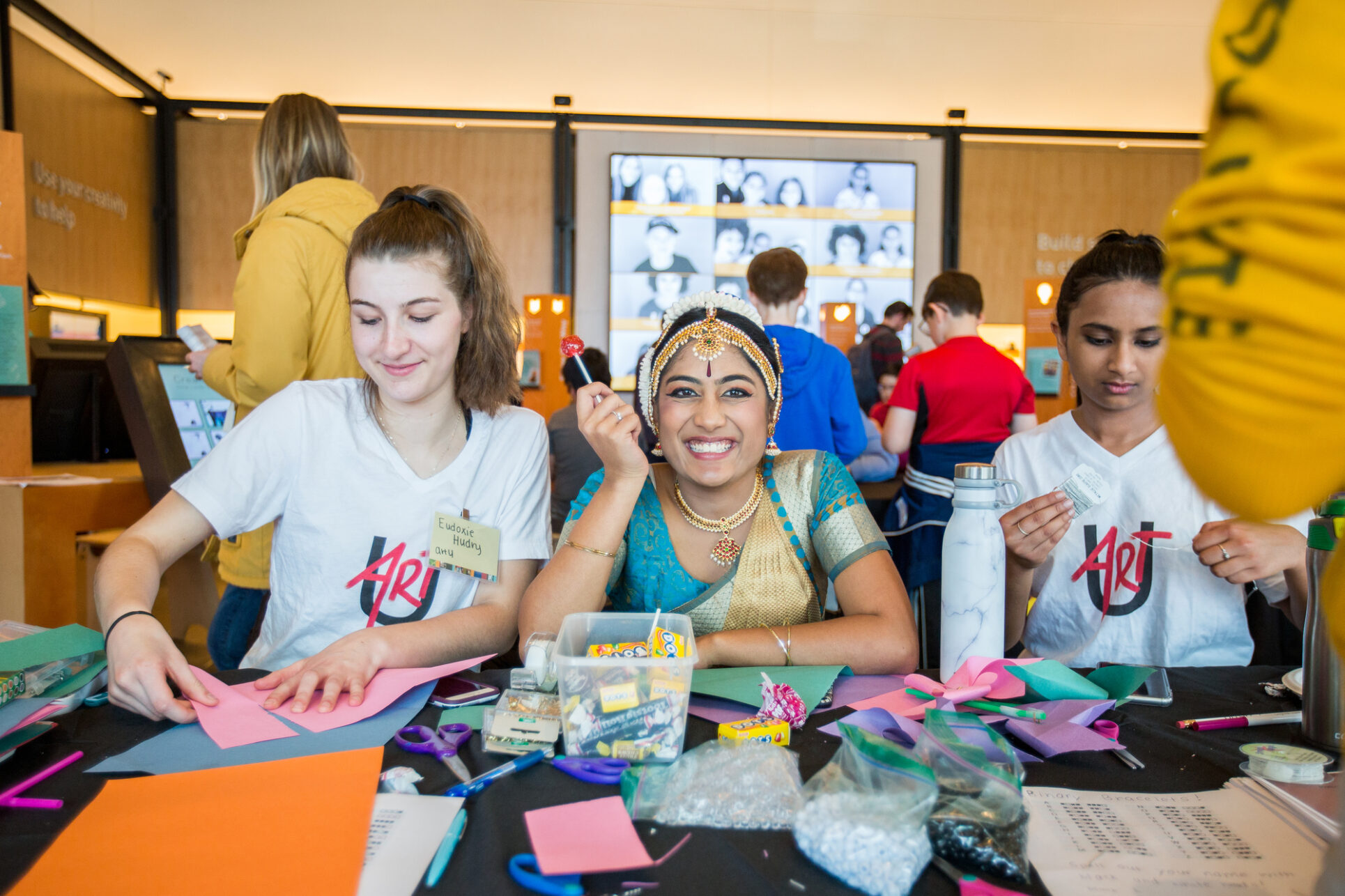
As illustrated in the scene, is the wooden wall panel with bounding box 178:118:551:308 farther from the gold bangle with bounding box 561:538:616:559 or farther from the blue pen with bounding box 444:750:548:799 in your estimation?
the blue pen with bounding box 444:750:548:799

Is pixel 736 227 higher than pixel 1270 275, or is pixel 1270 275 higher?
pixel 736 227

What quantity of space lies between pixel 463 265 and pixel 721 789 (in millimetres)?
1134

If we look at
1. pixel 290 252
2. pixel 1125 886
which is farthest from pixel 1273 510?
pixel 290 252

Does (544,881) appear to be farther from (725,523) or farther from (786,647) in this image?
(725,523)

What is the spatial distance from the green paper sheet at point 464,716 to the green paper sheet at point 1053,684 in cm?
67

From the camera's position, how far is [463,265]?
155cm

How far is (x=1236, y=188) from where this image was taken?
1.27ft

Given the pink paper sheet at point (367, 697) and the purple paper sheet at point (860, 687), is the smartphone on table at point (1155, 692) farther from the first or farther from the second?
the pink paper sheet at point (367, 697)

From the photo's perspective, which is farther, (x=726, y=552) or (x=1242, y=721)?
(x=726, y=552)

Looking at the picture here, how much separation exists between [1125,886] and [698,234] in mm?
6191

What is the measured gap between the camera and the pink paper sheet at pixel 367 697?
3.11ft

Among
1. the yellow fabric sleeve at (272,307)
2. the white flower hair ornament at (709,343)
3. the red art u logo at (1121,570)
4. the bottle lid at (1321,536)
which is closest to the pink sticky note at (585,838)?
the bottle lid at (1321,536)

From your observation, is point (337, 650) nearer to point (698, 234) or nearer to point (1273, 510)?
point (1273, 510)

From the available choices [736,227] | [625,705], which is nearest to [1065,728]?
[625,705]
